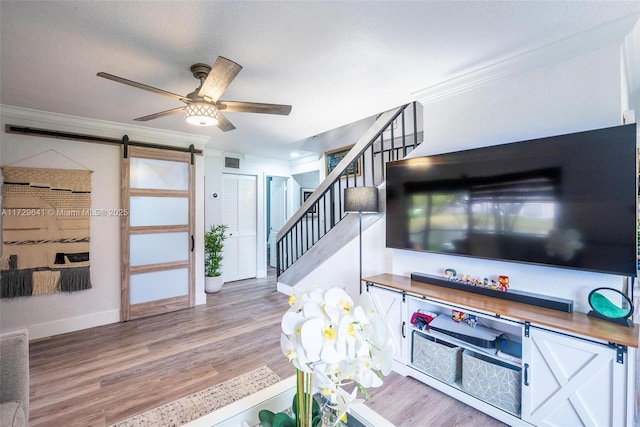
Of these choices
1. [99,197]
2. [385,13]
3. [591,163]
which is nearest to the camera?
[385,13]

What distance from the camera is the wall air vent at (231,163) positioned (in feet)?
16.7

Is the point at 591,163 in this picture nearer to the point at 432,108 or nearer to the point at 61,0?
the point at 432,108

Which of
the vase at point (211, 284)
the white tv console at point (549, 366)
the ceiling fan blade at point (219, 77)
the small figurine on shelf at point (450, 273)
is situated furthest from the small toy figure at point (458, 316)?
the vase at point (211, 284)

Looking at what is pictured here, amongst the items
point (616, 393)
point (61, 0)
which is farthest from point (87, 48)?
point (616, 393)

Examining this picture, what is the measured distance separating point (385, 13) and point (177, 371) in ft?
10.0

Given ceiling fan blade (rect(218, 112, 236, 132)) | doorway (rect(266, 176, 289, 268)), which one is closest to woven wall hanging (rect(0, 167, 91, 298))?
ceiling fan blade (rect(218, 112, 236, 132))

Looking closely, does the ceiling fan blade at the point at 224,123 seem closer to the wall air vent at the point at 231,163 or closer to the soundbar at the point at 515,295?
the soundbar at the point at 515,295

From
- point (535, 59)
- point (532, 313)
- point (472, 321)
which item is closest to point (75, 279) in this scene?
point (472, 321)

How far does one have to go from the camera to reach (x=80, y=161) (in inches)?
→ 128

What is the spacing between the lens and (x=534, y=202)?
73.7 inches

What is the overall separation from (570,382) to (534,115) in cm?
169

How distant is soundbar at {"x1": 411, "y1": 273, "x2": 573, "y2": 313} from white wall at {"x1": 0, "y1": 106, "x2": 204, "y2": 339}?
3.62 metres

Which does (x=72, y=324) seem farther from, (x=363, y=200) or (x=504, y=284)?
(x=504, y=284)

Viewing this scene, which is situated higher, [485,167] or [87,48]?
[87,48]
